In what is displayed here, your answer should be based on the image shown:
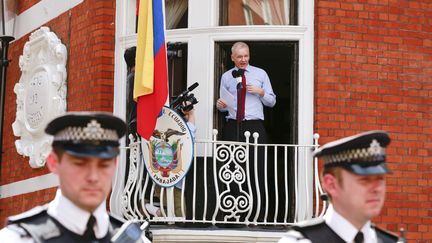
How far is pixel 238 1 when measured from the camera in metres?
11.9

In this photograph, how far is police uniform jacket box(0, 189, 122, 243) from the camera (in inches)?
201

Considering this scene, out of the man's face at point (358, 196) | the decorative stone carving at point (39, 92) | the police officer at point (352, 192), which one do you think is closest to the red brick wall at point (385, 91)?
the decorative stone carving at point (39, 92)

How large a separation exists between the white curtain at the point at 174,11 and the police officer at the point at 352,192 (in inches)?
260

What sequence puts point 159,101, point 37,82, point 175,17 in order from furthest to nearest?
1. point 37,82
2. point 175,17
3. point 159,101

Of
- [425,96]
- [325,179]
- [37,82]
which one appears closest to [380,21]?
[425,96]

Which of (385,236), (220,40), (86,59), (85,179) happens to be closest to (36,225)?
(85,179)

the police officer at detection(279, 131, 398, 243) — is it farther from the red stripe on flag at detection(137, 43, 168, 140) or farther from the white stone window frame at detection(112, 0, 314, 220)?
the white stone window frame at detection(112, 0, 314, 220)

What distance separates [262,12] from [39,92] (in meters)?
3.11

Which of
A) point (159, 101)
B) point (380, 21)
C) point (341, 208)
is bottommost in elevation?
point (341, 208)

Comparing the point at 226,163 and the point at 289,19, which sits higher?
the point at 289,19

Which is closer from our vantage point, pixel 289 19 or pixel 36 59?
pixel 289 19

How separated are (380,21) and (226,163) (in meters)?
2.05

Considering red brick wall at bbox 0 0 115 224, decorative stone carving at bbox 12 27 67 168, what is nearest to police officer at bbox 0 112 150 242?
red brick wall at bbox 0 0 115 224

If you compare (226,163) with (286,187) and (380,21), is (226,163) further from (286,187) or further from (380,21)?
(380,21)
